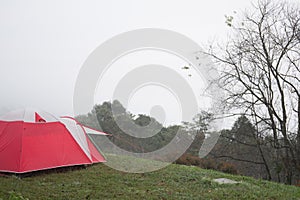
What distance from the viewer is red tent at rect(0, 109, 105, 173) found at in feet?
20.8

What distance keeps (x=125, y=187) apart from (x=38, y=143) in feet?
8.01

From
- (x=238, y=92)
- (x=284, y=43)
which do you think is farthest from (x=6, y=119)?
(x=284, y=43)

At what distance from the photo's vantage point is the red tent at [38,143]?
250 inches

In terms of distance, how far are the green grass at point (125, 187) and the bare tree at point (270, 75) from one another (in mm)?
4265

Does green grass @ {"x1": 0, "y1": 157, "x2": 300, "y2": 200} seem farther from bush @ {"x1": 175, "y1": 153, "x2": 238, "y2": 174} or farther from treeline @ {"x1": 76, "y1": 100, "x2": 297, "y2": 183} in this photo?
bush @ {"x1": 175, "y1": 153, "x2": 238, "y2": 174}

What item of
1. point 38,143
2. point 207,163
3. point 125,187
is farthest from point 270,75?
point 38,143

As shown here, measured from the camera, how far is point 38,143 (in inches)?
261

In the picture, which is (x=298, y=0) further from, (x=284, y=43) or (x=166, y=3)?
(x=166, y=3)

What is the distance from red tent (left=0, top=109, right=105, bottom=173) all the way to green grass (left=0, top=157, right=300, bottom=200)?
28 centimetres

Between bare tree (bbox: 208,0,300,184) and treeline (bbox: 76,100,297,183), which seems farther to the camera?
treeline (bbox: 76,100,297,183)

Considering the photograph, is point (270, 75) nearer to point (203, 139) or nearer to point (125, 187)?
point (203, 139)

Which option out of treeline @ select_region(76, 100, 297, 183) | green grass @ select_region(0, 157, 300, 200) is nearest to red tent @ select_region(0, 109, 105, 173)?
green grass @ select_region(0, 157, 300, 200)

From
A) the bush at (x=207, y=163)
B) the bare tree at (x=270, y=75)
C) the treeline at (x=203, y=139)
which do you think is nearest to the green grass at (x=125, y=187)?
the treeline at (x=203, y=139)

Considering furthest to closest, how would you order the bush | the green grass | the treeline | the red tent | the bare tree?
the bush
the treeline
the bare tree
the red tent
the green grass
